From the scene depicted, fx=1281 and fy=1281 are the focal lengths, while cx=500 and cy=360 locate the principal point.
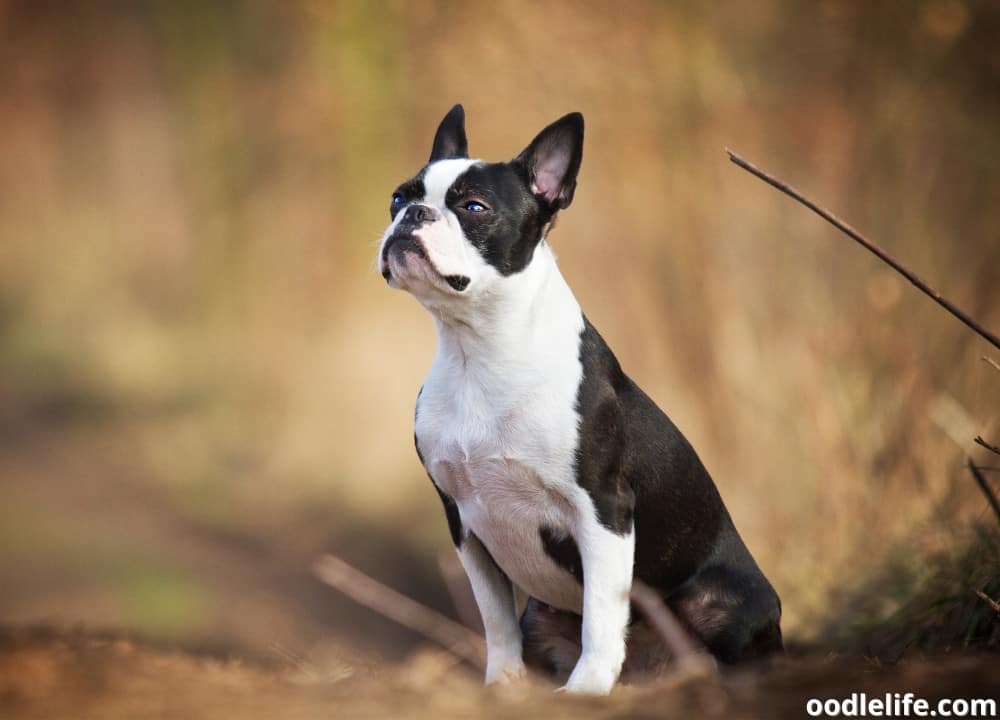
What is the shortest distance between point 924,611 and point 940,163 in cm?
359

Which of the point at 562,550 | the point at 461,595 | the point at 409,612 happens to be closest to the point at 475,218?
the point at 562,550

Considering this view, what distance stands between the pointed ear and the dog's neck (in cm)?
23

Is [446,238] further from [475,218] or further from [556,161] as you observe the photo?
[556,161]

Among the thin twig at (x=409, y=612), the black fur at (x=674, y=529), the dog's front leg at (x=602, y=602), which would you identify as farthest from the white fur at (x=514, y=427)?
the thin twig at (x=409, y=612)

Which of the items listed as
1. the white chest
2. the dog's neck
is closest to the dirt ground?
the white chest

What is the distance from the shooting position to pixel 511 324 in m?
3.62

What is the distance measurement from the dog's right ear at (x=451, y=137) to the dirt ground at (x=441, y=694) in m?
1.66

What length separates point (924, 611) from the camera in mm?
4180

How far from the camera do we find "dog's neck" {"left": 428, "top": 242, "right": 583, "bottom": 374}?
11.8 ft

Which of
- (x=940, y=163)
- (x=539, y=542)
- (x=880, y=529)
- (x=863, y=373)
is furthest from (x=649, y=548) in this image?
(x=940, y=163)

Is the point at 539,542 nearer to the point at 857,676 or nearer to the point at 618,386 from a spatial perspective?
the point at 618,386

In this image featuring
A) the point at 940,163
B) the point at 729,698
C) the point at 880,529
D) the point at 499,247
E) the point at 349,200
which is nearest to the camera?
the point at 729,698

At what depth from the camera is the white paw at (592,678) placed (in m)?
3.34

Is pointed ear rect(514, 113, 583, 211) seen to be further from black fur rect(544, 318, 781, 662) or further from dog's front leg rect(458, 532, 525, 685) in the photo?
dog's front leg rect(458, 532, 525, 685)
